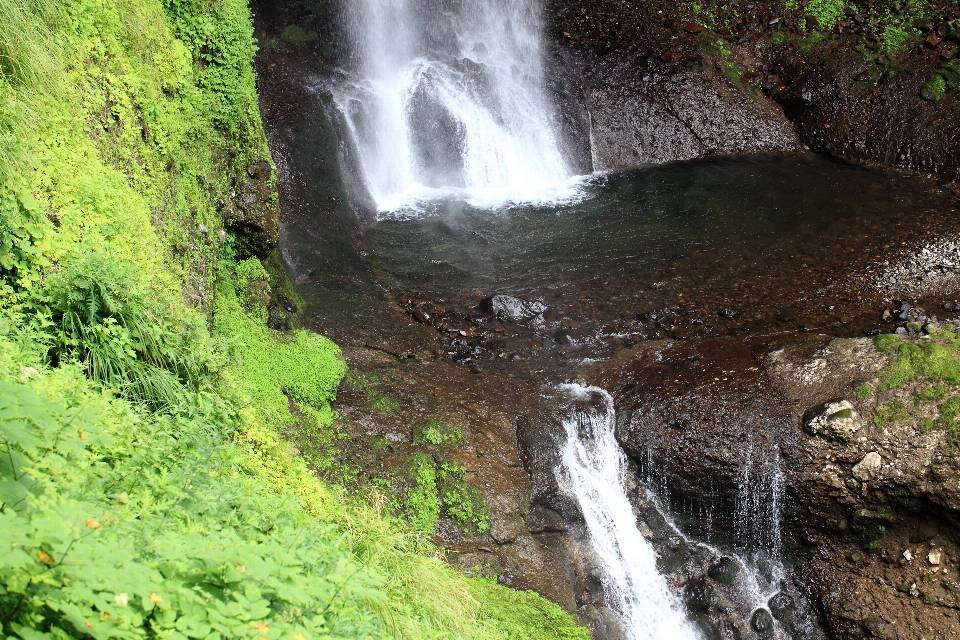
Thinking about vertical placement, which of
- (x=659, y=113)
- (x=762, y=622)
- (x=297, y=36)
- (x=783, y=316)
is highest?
(x=297, y=36)

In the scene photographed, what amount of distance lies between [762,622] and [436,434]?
3.90m

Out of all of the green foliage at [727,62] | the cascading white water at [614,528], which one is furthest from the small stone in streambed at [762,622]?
the green foliage at [727,62]

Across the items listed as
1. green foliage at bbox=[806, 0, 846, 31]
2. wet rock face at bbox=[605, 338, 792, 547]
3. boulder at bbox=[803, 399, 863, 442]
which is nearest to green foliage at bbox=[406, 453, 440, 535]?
wet rock face at bbox=[605, 338, 792, 547]

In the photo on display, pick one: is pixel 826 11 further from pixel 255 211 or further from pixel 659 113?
pixel 255 211

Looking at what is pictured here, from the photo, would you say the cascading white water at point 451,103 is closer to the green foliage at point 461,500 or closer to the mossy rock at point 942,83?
the green foliage at point 461,500

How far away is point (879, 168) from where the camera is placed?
540 inches

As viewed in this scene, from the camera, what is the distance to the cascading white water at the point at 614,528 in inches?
293

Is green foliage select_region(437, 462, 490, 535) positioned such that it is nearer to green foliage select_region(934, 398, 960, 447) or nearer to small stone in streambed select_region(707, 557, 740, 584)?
small stone in streambed select_region(707, 557, 740, 584)

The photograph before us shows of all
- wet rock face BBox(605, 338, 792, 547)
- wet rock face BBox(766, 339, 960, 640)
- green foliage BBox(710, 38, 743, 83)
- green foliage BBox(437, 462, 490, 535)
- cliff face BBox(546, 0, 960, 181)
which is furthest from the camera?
green foliage BBox(710, 38, 743, 83)

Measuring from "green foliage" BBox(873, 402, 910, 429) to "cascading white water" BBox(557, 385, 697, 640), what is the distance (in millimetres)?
2651

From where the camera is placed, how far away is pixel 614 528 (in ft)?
25.6

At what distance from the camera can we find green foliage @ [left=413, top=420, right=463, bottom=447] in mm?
7551

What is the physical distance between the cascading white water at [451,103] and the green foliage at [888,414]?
700 cm

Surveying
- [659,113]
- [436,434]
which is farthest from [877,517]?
[659,113]
